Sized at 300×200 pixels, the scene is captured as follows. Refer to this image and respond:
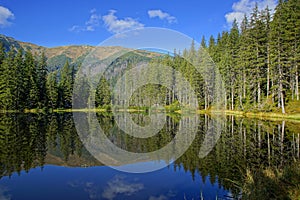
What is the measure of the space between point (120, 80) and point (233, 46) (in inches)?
1755

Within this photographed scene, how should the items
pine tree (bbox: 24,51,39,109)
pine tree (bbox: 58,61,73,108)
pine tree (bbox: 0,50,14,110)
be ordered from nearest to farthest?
pine tree (bbox: 0,50,14,110) < pine tree (bbox: 24,51,39,109) < pine tree (bbox: 58,61,73,108)

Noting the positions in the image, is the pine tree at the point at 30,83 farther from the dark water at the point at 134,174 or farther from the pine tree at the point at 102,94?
the dark water at the point at 134,174

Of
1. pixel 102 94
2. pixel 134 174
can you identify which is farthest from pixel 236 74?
pixel 134 174

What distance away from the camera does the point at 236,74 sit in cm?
5122

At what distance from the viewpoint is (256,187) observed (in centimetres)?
686

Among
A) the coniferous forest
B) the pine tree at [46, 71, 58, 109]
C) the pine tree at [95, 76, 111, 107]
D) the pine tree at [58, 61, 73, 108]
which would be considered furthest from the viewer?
the pine tree at [95, 76, 111, 107]

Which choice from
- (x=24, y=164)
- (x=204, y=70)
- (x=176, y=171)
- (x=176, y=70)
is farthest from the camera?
(x=176, y=70)

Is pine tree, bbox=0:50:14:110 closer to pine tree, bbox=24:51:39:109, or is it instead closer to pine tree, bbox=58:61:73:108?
pine tree, bbox=24:51:39:109

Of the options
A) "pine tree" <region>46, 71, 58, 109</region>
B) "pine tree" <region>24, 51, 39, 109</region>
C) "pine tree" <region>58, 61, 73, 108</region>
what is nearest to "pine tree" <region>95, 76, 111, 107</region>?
"pine tree" <region>58, 61, 73, 108</region>

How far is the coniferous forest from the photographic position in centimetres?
3525

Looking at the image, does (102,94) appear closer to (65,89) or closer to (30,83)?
(65,89)

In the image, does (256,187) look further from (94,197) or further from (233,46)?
(233,46)

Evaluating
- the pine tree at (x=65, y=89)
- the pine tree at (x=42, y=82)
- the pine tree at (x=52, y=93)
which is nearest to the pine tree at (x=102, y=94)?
the pine tree at (x=65, y=89)

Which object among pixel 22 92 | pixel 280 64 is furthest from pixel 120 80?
pixel 280 64
